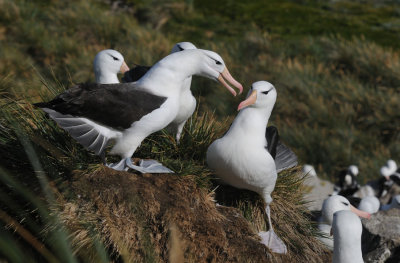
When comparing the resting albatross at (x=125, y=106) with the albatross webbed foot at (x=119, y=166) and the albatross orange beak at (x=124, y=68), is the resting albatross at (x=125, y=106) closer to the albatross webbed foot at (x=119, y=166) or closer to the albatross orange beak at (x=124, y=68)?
the albatross webbed foot at (x=119, y=166)

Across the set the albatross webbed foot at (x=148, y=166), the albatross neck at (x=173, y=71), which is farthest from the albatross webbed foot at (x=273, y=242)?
the albatross neck at (x=173, y=71)

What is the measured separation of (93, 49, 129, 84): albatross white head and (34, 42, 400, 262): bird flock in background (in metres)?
0.77

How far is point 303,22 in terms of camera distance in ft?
60.2

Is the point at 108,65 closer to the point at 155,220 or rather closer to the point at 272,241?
the point at 155,220

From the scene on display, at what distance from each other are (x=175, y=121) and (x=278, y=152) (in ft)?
2.90

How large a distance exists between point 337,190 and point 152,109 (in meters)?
5.66

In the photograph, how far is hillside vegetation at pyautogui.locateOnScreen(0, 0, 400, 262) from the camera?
3.44 meters

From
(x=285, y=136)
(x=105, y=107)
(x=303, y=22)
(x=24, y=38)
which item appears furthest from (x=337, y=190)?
(x=303, y=22)

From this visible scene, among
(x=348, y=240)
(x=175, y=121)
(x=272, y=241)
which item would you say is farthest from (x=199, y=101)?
(x=348, y=240)

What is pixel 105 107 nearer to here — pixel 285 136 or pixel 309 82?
pixel 285 136

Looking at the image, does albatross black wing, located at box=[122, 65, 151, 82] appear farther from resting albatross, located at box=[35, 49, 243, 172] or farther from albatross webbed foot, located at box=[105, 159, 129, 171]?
albatross webbed foot, located at box=[105, 159, 129, 171]

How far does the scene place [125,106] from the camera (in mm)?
3617

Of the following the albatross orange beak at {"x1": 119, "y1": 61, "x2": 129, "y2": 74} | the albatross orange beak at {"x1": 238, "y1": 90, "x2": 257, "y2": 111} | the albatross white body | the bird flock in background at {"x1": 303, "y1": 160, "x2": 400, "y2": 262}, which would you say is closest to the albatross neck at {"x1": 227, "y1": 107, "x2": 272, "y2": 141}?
the albatross orange beak at {"x1": 238, "y1": 90, "x2": 257, "y2": 111}

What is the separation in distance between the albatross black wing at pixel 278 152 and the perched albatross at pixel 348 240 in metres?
0.87
